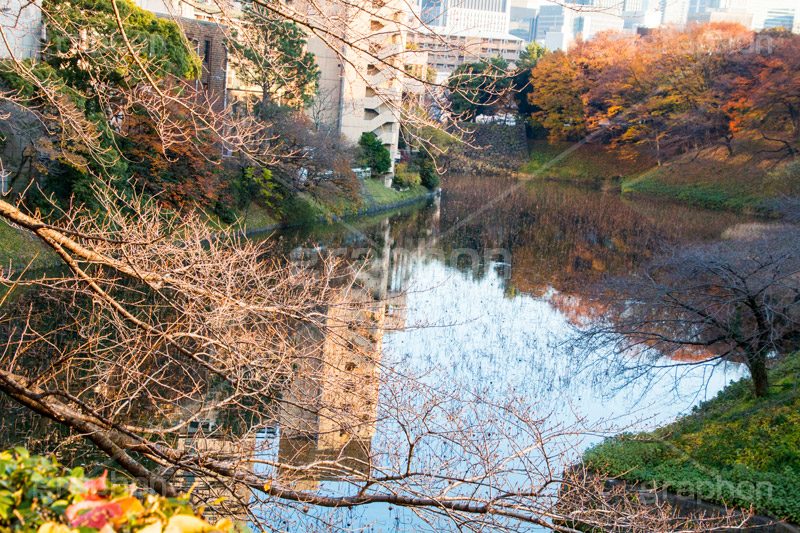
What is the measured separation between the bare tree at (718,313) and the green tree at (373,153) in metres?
17.0

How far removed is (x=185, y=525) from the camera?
4.84 ft

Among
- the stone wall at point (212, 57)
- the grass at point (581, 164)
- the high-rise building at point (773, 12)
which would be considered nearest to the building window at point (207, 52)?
the stone wall at point (212, 57)

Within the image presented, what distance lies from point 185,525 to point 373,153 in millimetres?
26129

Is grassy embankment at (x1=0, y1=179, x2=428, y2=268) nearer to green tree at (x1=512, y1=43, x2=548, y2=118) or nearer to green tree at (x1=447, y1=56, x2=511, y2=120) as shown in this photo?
green tree at (x1=447, y1=56, x2=511, y2=120)

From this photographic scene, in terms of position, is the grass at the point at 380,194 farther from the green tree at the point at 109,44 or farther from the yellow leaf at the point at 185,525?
the yellow leaf at the point at 185,525

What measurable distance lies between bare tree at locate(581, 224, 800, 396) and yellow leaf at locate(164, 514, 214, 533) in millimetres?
7208

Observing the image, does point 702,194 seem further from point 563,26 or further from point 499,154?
point 563,26

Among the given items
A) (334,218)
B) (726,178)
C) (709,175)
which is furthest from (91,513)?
(709,175)

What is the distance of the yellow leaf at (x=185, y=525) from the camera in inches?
57.4

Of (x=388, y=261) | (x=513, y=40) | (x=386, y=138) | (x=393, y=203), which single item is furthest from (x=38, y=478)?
(x=513, y=40)

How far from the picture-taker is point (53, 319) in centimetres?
938

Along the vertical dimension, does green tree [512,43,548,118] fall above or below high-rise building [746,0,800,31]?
below

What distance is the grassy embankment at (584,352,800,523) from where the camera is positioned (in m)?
5.71

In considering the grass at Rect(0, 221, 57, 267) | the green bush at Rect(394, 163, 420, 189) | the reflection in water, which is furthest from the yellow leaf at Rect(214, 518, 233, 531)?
the green bush at Rect(394, 163, 420, 189)
